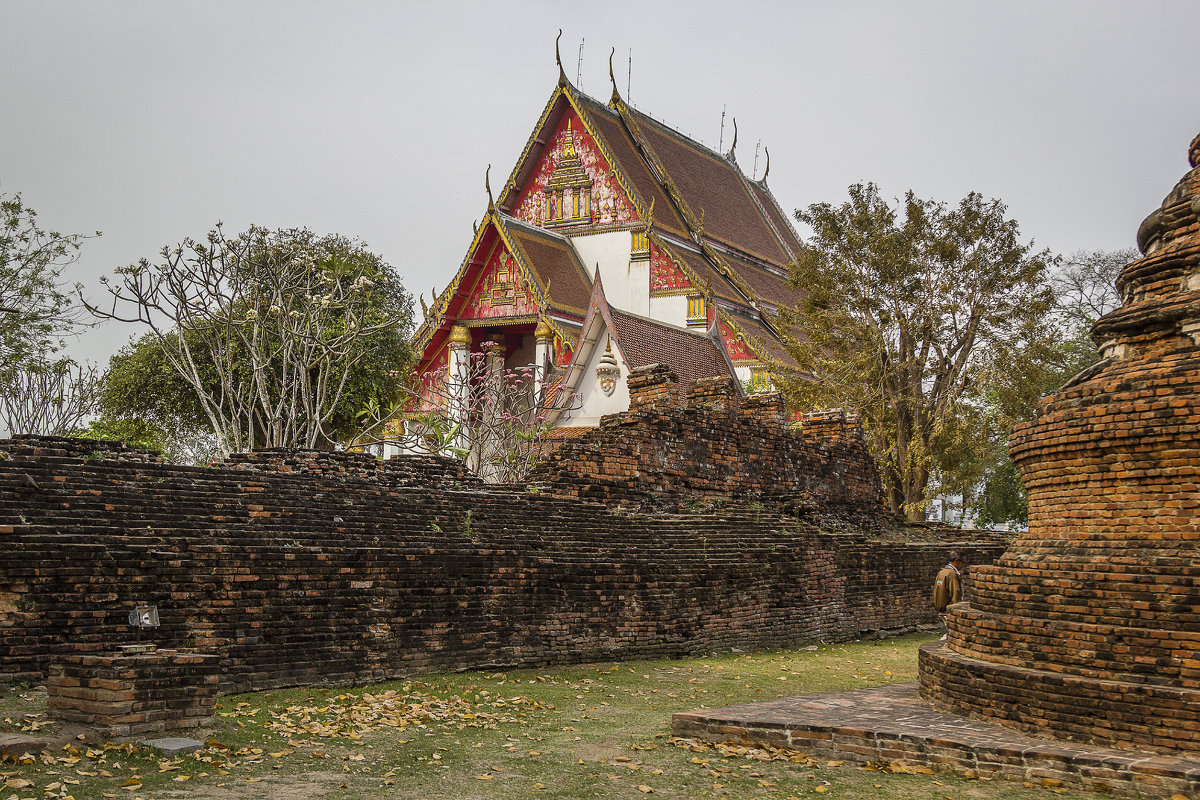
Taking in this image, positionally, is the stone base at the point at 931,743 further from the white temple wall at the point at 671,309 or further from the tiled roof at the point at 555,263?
→ the tiled roof at the point at 555,263

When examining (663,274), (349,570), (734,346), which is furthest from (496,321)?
(349,570)

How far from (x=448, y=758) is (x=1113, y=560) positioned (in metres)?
3.83

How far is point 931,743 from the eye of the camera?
6.00m

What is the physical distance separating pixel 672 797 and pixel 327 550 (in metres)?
3.34

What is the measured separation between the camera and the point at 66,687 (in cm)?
575

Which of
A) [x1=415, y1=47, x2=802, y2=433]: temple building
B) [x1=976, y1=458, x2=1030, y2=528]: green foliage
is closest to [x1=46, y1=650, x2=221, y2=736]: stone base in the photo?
[x1=415, y1=47, x2=802, y2=433]: temple building

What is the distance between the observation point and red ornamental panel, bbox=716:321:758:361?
89.2 feet

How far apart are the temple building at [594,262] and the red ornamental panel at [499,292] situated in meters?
0.03

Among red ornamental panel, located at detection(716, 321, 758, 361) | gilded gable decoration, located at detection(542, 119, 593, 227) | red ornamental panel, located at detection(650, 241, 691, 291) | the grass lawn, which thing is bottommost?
the grass lawn

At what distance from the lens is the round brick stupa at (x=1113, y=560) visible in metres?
6.00

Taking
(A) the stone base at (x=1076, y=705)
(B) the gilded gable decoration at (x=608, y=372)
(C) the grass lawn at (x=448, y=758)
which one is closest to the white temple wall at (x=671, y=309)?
(B) the gilded gable decoration at (x=608, y=372)

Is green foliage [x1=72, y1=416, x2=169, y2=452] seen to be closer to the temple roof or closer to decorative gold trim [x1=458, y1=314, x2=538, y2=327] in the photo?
the temple roof

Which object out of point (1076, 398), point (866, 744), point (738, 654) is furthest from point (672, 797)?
point (738, 654)

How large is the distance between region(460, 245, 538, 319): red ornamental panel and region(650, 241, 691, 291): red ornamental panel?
10.6ft
